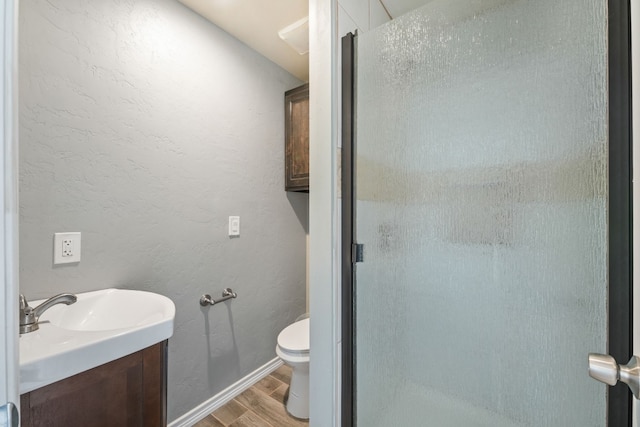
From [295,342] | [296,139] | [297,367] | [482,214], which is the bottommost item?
[297,367]

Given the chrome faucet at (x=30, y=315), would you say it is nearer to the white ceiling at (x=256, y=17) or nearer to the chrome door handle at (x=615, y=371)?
the chrome door handle at (x=615, y=371)

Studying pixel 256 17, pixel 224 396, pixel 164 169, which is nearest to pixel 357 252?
pixel 164 169

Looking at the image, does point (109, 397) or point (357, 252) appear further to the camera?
point (357, 252)

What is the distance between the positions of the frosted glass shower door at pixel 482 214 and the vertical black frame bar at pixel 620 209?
0.9 inches

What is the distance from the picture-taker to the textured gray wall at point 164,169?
39.6 inches

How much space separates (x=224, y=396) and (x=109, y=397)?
1.01m

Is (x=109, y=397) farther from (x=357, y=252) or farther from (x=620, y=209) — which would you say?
(x=620, y=209)

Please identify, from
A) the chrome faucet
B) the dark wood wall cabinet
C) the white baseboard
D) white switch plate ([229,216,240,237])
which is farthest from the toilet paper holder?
the dark wood wall cabinet

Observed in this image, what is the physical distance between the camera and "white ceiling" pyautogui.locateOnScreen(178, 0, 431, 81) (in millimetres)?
1389

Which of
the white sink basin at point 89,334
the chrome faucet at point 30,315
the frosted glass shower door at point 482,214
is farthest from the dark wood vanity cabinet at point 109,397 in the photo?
the frosted glass shower door at point 482,214

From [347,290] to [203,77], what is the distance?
1.42 metres

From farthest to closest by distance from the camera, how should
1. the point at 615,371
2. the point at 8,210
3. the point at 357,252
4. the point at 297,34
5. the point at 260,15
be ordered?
the point at 297,34
the point at 260,15
the point at 357,252
the point at 615,371
the point at 8,210

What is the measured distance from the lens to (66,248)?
1.05 metres

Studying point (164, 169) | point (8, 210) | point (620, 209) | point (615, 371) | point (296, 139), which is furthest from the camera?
point (296, 139)
